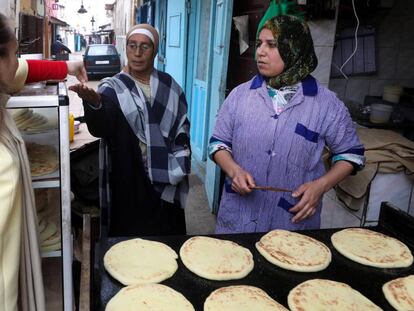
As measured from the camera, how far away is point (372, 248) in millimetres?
1583

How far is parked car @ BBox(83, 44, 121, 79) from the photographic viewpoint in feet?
54.5

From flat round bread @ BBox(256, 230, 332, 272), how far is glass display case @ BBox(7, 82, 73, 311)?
87 centimetres

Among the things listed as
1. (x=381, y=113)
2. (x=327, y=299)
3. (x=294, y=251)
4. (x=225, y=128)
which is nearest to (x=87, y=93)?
(x=225, y=128)

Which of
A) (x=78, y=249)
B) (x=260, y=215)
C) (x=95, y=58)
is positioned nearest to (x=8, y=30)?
(x=260, y=215)

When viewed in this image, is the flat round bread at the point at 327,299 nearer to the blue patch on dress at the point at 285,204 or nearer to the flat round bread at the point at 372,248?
the flat round bread at the point at 372,248

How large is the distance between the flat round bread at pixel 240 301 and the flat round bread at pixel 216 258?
0.28 ft

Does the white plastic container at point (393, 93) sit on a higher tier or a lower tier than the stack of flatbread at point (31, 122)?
higher

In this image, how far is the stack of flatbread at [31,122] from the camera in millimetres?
1975

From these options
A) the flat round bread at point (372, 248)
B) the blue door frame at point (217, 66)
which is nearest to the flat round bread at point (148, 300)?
the flat round bread at point (372, 248)

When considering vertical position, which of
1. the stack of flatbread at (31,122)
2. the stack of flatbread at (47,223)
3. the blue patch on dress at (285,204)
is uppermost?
the stack of flatbread at (31,122)

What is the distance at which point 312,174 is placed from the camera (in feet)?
6.23

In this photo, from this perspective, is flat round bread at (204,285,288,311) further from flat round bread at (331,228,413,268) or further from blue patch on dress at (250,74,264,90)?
blue patch on dress at (250,74,264,90)

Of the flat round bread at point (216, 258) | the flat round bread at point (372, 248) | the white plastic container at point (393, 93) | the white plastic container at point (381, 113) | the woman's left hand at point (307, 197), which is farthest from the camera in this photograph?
the white plastic container at point (393, 93)

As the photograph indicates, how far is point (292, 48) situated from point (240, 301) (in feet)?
3.88
